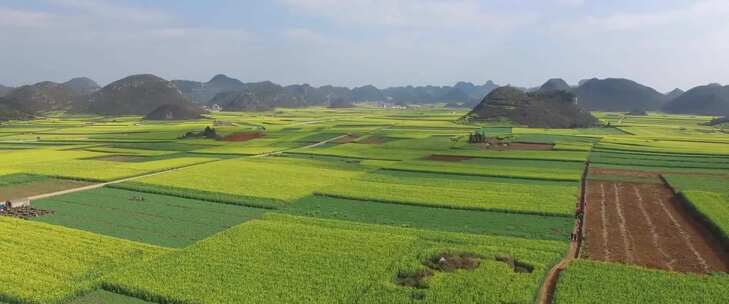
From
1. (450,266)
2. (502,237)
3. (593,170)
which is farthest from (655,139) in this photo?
(450,266)

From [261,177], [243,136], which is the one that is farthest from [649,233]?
[243,136]

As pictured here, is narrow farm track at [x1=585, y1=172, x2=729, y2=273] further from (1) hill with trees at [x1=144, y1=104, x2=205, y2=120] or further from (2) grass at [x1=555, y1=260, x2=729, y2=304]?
(1) hill with trees at [x1=144, y1=104, x2=205, y2=120]

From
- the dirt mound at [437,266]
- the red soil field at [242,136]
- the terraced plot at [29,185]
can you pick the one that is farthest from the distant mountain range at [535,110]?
the dirt mound at [437,266]

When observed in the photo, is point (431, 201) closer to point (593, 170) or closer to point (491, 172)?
point (491, 172)

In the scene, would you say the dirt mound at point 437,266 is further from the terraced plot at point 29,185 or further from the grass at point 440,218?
the terraced plot at point 29,185

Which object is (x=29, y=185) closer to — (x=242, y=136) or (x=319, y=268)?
(x=319, y=268)

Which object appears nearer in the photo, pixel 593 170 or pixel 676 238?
pixel 676 238
